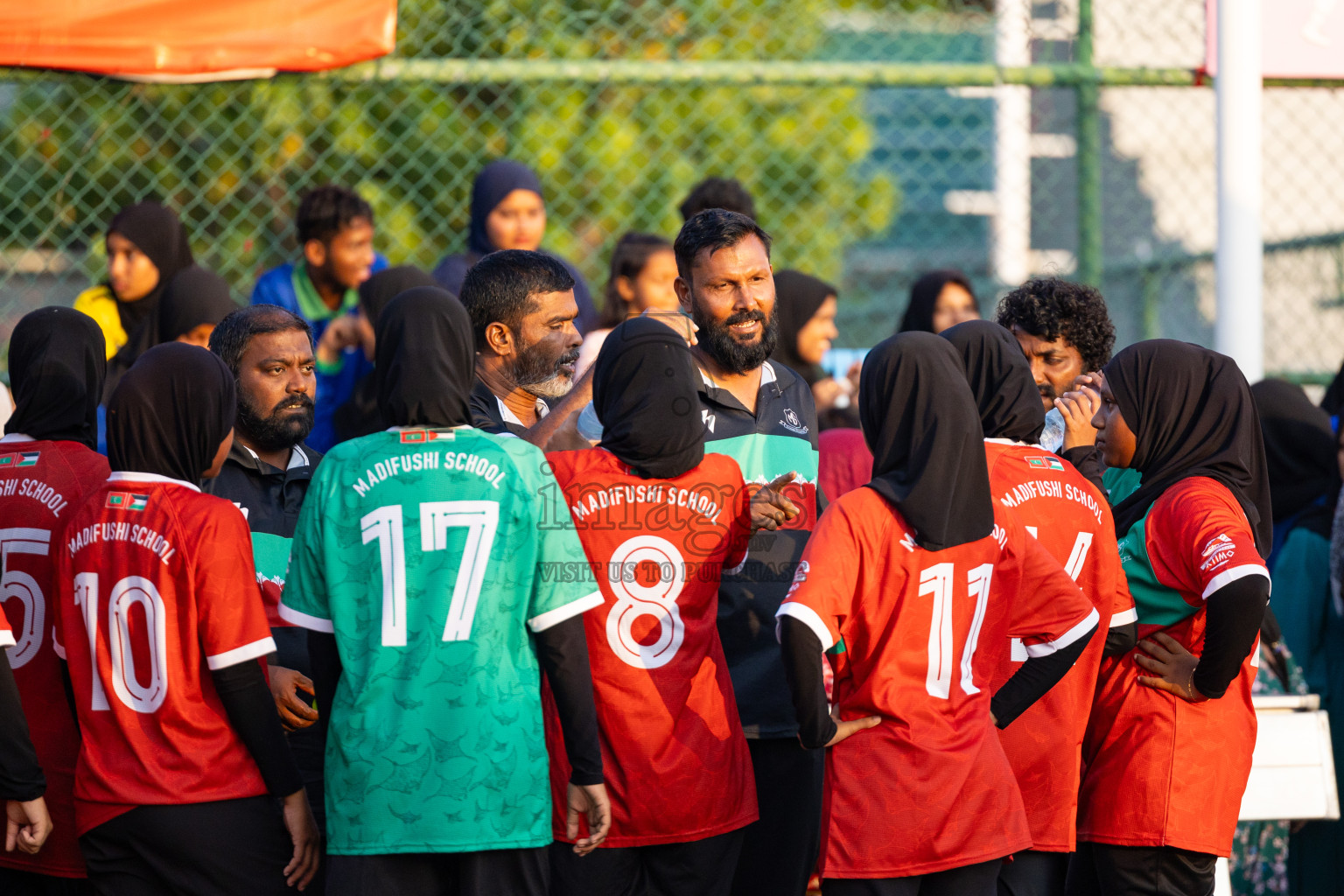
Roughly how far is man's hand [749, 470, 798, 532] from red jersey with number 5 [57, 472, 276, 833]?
1171mm

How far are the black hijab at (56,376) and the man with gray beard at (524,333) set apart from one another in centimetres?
106

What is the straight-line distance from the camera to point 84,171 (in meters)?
8.68

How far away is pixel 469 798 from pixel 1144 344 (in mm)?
2177

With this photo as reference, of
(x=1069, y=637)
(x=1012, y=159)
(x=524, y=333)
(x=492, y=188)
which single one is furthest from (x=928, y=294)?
(x=1012, y=159)

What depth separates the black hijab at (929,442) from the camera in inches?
116

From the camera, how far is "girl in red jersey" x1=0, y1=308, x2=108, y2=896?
331 cm

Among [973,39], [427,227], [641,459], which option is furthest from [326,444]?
[973,39]

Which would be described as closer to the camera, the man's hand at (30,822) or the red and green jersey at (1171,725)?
the man's hand at (30,822)

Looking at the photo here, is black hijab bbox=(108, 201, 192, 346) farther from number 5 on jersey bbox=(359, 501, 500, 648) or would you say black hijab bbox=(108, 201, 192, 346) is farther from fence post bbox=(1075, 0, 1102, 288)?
fence post bbox=(1075, 0, 1102, 288)

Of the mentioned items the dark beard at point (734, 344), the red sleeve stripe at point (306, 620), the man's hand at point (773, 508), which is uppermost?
the dark beard at point (734, 344)

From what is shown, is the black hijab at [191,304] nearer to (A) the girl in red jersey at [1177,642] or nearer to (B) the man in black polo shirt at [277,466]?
(B) the man in black polo shirt at [277,466]

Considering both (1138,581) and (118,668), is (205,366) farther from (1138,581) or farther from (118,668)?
(1138,581)

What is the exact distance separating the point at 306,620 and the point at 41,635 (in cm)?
92

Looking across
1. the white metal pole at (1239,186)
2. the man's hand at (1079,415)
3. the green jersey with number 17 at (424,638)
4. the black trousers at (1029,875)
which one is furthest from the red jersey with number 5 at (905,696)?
the white metal pole at (1239,186)
